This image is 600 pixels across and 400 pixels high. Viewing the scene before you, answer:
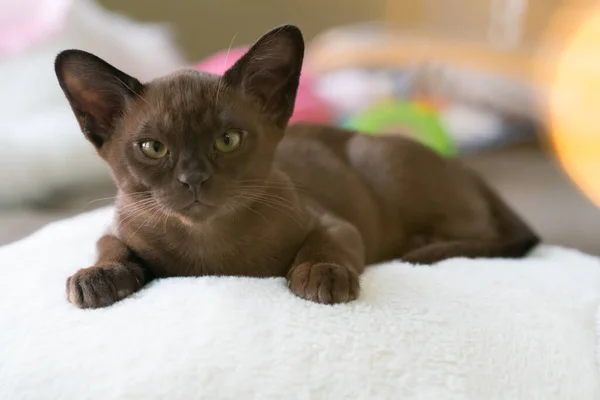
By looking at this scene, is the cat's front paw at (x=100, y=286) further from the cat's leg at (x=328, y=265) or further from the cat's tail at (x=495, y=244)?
the cat's tail at (x=495, y=244)

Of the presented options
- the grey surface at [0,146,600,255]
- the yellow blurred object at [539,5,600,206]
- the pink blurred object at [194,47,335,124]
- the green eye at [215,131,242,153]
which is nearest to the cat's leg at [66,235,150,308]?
the green eye at [215,131,242,153]

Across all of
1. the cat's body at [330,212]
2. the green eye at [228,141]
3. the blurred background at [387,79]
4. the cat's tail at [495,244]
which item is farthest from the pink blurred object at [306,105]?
the green eye at [228,141]

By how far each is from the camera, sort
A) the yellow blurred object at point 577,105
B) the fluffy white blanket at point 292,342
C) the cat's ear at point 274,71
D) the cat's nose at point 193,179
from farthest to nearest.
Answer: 1. the yellow blurred object at point 577,105
2. the cat's ear at point 274,71
3. the cat's nose at point 193,179
4. the fluffy white blanket at point 292,342

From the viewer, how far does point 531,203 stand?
66.2 inches

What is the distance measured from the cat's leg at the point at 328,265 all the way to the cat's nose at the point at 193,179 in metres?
0.18

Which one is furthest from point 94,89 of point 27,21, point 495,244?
point 27,21

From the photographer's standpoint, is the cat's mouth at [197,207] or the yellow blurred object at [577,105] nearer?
the cat's mouth at [197,207]

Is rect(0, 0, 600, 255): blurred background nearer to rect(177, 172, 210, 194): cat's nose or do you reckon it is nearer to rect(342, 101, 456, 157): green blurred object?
rect(342, 101, 456, 157): green blurred object

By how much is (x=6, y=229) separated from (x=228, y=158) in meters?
0.71

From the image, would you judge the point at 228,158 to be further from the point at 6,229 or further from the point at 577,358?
the point at 6,229

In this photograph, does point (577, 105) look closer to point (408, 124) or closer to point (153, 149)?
point (408, 124)

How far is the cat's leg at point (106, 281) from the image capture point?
78 cm

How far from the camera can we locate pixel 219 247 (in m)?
0.91

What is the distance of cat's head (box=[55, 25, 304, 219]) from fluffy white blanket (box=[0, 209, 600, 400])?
140 millimetres
